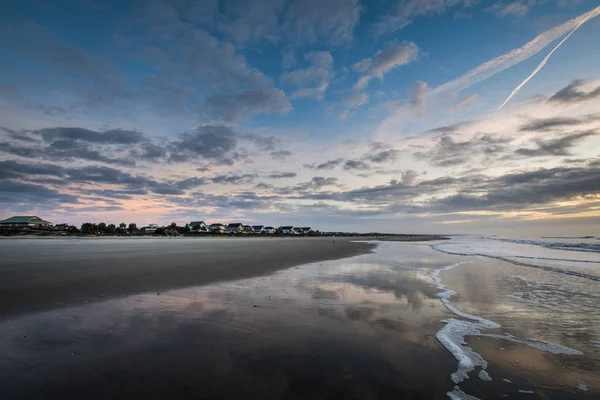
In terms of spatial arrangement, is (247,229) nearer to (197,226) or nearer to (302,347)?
(197,226)

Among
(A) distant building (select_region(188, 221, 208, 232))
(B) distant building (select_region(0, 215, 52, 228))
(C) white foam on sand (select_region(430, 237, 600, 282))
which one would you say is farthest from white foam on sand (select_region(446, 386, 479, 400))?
(A) distant building (select_region(188, 221, 208, 232))

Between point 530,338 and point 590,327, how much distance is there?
229cm

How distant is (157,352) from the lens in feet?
16.5

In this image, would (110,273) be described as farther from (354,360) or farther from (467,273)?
(467,273)

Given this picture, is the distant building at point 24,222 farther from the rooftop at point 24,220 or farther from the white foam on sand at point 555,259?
the white foam on sand at point 555,259

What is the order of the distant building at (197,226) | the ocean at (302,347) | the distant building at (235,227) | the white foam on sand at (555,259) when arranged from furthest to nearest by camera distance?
1. the distant building at (235,227)
2. the distant building at (197,226)
3. the white foam on sand at (555,259)
4. the ocean at (302,347)

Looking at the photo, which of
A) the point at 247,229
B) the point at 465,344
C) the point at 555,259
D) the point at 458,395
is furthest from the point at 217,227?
the point at 458,395

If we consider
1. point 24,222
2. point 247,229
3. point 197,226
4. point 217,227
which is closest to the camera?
point 24,222

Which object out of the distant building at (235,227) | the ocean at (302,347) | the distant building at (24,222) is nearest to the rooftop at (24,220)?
the distant building at (24,222)

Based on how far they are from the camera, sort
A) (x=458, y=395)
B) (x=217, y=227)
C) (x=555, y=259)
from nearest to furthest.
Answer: (x=458, y=395) < (x=555, y=259) < (x=217, y=227)

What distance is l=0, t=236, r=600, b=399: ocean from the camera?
403cm

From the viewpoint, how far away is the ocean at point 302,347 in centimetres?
403

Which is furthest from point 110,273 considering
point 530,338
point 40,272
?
point 530,338

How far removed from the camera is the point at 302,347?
5.51 metres
